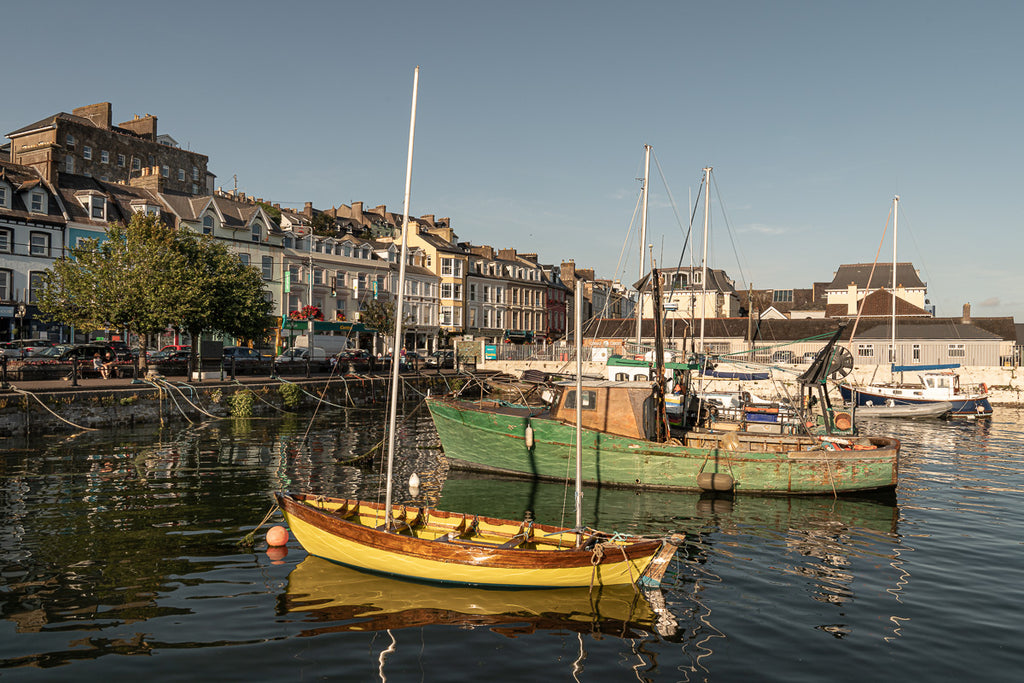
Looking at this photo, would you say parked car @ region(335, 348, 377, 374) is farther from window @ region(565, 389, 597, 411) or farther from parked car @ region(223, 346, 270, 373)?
window @ region(565, 389, 597, 411)

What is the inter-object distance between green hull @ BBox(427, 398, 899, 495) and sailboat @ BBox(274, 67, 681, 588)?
22.6 feet

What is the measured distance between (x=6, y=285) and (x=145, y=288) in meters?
19.4

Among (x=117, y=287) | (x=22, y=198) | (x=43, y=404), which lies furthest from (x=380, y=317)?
(x=43, y=404)

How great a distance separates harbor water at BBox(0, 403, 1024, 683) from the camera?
962 cm

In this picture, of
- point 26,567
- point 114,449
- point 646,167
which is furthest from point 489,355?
point 26,567

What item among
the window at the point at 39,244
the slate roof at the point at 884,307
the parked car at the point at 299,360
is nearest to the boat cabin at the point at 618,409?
the parked car at the point at 299,360

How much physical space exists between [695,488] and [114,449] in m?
22.0

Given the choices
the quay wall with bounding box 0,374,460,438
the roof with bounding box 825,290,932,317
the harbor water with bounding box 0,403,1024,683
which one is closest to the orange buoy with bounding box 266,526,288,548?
the harbor water with bounding box 0,403,1024,683

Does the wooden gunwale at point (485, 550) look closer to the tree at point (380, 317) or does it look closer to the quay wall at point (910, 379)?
the quay wall at point (910, 379)

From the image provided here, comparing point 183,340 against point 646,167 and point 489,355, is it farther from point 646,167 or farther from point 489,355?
point 646,167

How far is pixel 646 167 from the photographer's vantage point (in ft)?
118

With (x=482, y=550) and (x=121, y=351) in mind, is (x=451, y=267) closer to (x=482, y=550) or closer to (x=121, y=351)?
(x=121, y=351)

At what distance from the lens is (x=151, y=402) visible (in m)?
32.2

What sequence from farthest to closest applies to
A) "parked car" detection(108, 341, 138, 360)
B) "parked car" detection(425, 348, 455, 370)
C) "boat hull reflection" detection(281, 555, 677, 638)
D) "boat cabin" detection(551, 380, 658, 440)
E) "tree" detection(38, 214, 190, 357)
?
"parked car" detection(425, 348, 455, 370), "parked car" detection(108, 341, 138, 360), "tree" detection(38, 214, 190, 357), "boat cabin" detection(551, 380, 658, 440), "boat hull reflection" detection(281, 555, 677, 638)
